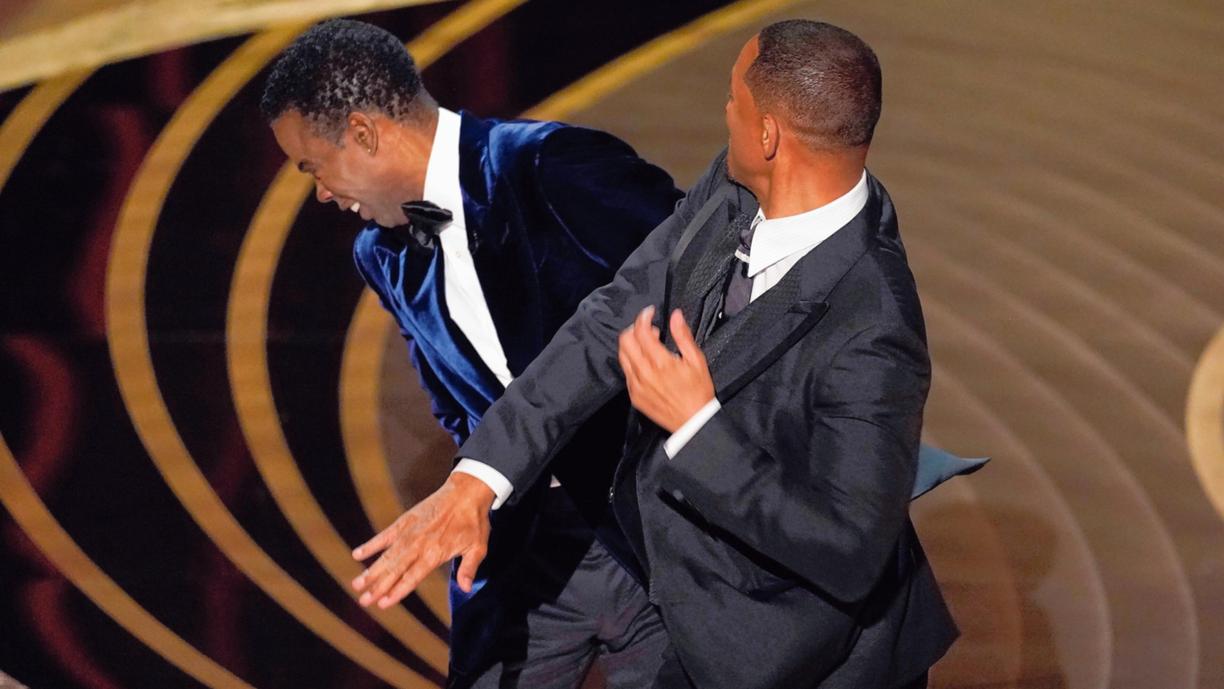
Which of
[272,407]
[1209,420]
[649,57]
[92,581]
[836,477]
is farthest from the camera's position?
[649,57]

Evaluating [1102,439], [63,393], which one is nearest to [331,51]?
[63,393]

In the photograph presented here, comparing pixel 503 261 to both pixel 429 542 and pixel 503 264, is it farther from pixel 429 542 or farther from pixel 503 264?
pixel 429 542

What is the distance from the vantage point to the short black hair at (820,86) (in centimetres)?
180

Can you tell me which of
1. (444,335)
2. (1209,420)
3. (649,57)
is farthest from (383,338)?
(1209,420)

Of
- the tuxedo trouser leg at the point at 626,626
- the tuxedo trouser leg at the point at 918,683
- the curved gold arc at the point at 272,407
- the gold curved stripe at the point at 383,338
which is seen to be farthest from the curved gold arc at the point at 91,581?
the tuxedo trouser leg at the point at 918,683

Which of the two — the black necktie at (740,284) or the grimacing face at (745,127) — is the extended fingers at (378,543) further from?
the grimacing face at (745,127)

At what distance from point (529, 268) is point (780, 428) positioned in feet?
2.38

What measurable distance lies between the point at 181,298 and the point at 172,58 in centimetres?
113

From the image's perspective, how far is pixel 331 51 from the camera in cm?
249

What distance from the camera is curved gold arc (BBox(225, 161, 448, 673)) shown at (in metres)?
3.29

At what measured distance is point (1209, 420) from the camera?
364 cm

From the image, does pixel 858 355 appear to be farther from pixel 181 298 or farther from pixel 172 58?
pixel 172 58

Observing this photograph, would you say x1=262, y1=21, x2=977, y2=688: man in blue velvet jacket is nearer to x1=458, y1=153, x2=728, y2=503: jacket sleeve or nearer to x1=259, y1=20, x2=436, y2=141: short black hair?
x1=259, y1=20, x2=436, y2=141: short black hair

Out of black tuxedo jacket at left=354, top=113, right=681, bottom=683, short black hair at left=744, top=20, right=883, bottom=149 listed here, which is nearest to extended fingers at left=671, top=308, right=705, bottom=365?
short black hair at left=744, top=20, right=883, bottom=149
